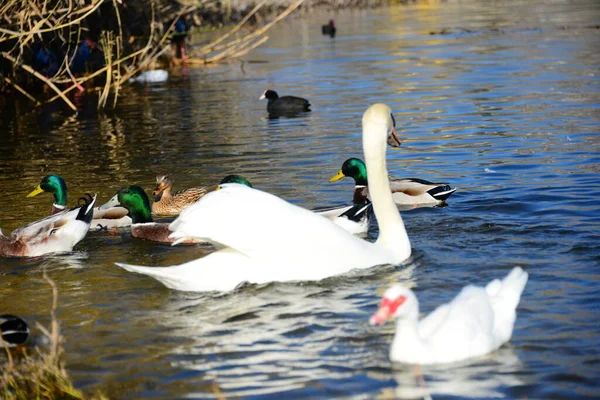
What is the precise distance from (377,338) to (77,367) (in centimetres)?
188

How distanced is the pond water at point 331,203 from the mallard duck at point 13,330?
1.23 ft

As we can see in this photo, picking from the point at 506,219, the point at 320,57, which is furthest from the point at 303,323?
the point at 320,57

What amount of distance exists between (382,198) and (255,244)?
135 cm

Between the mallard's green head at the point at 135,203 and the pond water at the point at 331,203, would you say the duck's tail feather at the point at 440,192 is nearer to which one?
the pond water at the point at 331,203

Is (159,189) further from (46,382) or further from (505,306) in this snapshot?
(505,306)

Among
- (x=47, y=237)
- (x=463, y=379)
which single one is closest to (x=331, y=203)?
(x=47, y=237)

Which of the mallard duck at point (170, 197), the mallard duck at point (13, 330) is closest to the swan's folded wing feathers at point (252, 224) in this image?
the mallard duck at point (13, 330)

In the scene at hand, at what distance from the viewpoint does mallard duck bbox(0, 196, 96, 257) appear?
9430mm

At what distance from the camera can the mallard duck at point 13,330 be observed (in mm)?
6691

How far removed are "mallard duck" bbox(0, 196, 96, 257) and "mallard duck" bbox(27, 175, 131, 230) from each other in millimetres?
1133

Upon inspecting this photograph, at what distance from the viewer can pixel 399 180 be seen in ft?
36.2

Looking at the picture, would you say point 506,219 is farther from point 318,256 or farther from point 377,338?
point 377,338

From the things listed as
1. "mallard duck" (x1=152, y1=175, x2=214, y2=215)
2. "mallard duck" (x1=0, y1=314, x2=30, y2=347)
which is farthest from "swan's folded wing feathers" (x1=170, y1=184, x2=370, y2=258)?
"mallard duck" (x1=152, y1=175, x2=214, y2=215)

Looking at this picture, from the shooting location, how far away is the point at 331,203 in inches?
438
